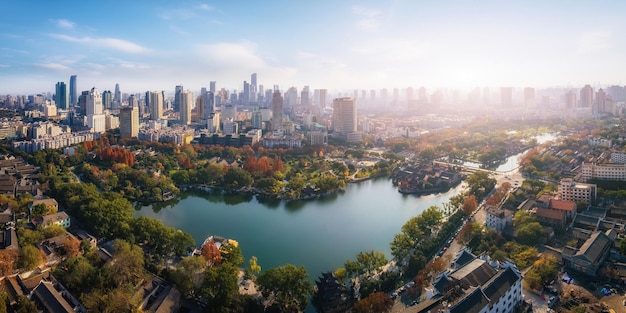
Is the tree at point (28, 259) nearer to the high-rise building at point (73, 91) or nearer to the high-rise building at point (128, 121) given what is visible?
the high-rise building at point (128, 121)

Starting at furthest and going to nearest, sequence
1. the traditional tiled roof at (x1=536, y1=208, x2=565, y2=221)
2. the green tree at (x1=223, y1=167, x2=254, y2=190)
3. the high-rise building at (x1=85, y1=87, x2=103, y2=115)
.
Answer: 1. the high-rise building at (x1=85, y1=87, x2=103, y2=115)
2. the green tree at (x1=223, y1=167, x2=254, y2=190)
3. the traditional tiled roof at (x1=536, y1=208, x2=565, y2=221)

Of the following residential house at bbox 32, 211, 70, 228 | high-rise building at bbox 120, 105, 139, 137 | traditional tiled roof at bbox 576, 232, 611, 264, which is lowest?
traditional tiled roof at bbox 576, 232, 611, 264

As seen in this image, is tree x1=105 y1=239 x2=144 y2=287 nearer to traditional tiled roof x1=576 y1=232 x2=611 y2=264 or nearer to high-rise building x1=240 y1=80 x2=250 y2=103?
traditional tiled roof x1=576 y1=232 x2=611 y2=264

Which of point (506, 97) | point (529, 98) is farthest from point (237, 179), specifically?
point (506, 97)

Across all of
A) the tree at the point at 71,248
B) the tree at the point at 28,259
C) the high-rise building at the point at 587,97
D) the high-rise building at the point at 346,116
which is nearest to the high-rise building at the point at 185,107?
the high-rise building at the point at 346,116

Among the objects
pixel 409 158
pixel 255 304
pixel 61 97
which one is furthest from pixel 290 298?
pixel 61 97

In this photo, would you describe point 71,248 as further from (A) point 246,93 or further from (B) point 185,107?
(A) point 246,93

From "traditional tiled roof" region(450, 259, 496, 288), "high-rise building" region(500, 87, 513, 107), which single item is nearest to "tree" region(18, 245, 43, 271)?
"traditional tiled roof" region(450, 259, 496, 288)

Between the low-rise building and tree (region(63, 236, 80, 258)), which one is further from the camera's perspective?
the low-rise building
